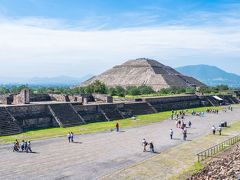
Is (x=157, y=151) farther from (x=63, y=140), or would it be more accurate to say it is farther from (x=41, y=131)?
(x=41, y=131)

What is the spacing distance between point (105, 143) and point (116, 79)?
97.4m

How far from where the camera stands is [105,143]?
1136 inches

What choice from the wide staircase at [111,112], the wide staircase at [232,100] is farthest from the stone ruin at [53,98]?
the wide staircase at [232,100]

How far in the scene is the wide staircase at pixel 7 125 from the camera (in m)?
32.2

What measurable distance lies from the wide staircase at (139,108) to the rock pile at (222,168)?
25.6 meters

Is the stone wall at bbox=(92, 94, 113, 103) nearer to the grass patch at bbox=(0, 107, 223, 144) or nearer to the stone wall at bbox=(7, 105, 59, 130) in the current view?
the grass patch at bbox=(0, 107, 223, 144)

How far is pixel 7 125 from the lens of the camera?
1305 inches

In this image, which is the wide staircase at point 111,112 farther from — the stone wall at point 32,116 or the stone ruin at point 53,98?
the stone wall at point 32,116

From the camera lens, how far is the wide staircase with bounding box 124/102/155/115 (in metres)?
50.0

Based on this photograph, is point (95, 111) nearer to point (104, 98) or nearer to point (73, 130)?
point (104, 98)

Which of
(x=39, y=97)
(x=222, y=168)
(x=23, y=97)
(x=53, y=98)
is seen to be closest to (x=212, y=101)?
(x=53, y=98)

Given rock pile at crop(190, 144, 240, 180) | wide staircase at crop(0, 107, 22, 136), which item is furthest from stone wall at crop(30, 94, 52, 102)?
rock pile at crop(190, 144, 240, 180)

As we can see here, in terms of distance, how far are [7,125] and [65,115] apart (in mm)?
7521

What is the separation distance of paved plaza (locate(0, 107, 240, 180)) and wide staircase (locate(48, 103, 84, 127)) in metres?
5.68
